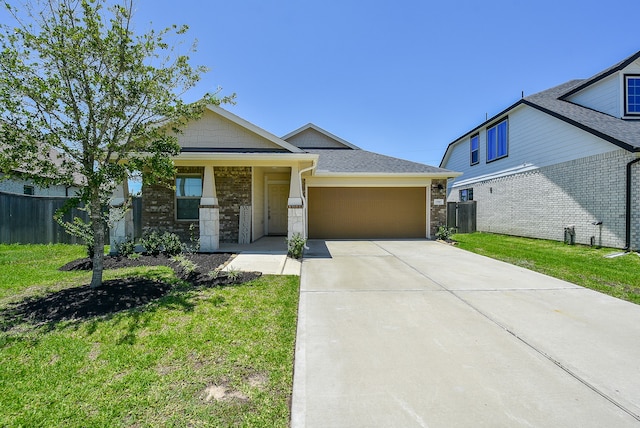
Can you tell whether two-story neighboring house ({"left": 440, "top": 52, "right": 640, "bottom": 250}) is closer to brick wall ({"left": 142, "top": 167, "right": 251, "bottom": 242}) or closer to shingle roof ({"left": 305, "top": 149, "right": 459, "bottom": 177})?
shingle roof ({"left": 305, "top": 149, "right": 459, "bottom": 177})

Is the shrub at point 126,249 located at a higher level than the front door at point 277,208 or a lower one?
lower

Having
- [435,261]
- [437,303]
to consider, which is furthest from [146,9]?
[435,261]

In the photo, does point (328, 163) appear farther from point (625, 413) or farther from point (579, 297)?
point (625, 413)

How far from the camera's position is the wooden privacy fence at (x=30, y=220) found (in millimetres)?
9391

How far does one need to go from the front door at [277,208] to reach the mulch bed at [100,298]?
266 inches

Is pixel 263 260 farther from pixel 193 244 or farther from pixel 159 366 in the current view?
pixel 159 366

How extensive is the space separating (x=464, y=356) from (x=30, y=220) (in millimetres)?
12852

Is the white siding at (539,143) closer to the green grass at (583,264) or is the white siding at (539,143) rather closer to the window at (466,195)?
the window at (466,195)

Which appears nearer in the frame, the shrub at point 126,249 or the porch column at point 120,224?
the shrub at point 126,249

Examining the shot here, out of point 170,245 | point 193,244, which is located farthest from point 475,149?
point 170,245

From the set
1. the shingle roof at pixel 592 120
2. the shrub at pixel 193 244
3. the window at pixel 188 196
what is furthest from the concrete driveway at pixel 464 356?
the shingle roof at pixel 592 120

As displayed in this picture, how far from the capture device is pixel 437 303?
4.43m

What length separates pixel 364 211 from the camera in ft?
40.8

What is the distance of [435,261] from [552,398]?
549 cm
